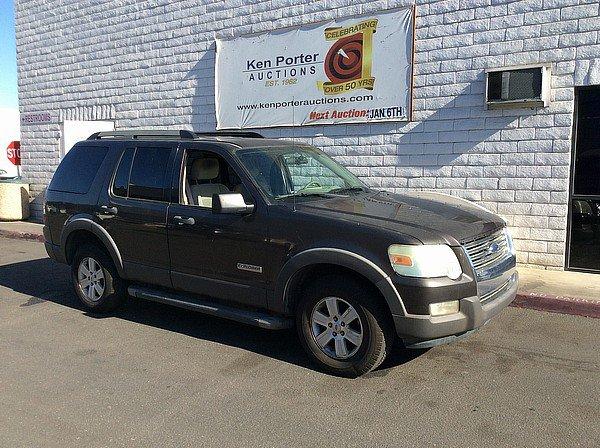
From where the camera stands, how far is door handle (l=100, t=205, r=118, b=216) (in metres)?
→ 5.68

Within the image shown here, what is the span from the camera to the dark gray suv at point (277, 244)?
400cm

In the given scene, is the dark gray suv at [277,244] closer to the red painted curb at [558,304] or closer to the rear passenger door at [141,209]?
the rear passenger door at [141,209]

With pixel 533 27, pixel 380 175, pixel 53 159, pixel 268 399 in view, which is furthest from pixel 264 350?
pixel 53 159

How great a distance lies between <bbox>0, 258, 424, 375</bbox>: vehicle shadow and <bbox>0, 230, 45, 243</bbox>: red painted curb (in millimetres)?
3260

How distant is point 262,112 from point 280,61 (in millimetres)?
931

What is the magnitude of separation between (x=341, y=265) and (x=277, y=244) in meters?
0.62

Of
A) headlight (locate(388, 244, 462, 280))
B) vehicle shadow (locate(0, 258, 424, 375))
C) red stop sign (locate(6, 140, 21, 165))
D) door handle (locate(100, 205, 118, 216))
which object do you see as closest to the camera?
headlight (locate(388, 244, 462, 280))

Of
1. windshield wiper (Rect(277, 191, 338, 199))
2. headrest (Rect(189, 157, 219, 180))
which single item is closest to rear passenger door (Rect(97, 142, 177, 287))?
headrest (Rect(189, 157, 219, 180))

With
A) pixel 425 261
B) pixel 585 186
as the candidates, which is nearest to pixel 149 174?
pixel 425 261

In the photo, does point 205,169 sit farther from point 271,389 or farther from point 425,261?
point 425,261

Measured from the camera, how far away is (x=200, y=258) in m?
5.01

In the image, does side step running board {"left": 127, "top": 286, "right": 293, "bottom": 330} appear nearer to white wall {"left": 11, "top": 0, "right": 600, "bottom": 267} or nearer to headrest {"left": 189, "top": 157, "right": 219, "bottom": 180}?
headrest {"left": 189, "top": 157, "right": 219, "bottom": 180}

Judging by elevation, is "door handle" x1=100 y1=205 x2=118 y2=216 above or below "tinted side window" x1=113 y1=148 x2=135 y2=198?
below

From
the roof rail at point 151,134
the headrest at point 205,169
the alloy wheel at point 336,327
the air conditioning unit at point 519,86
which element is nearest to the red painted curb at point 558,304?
the air conditioning unit at point 519,86
